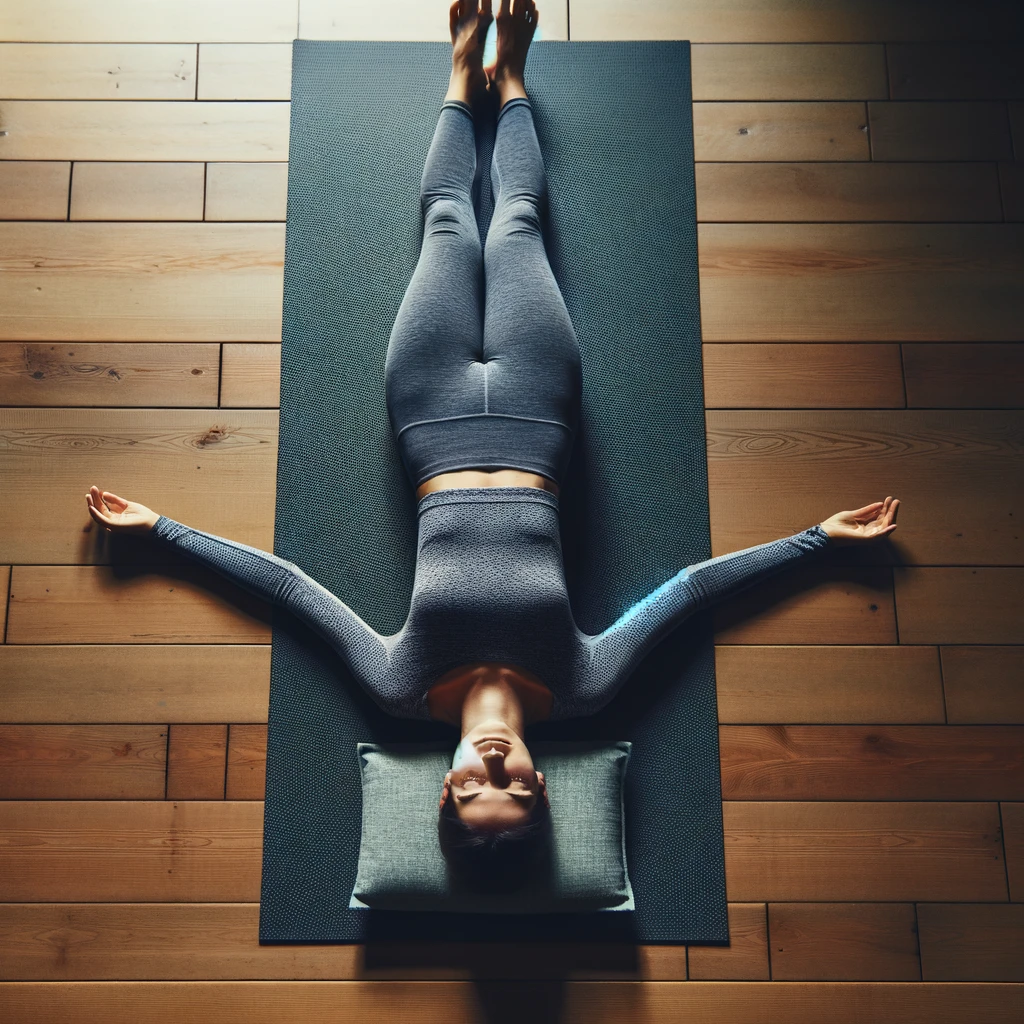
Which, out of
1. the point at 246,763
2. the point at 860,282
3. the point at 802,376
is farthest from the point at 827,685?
the point at 246,763

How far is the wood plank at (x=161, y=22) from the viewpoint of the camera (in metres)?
2.15

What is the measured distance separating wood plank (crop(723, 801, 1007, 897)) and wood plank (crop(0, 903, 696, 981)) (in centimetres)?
13

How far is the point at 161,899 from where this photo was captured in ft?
5.99

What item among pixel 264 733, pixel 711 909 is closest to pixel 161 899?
pixel 264 733

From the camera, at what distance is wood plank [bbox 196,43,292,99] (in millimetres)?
2127

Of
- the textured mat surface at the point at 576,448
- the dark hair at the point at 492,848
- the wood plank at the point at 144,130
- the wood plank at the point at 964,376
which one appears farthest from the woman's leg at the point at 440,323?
the wood plank at the point at 964,376

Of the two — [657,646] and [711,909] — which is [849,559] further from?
[711,909]

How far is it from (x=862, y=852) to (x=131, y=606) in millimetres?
1714

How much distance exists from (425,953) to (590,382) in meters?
1.31

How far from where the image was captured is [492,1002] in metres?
1.77

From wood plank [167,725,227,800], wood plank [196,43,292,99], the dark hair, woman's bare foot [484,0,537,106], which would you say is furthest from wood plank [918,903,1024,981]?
wood plank [196,43,292,99]

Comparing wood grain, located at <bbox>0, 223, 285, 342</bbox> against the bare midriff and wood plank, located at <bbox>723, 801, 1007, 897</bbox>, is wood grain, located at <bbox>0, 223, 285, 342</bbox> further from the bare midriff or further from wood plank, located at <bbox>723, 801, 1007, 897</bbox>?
wood plank, located at <bbox>723, 801, 1007, 897</bbox>

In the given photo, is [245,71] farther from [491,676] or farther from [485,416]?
[491,676]

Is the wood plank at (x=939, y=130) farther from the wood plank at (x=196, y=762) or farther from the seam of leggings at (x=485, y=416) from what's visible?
the wood plank at (x=196, y=762)
